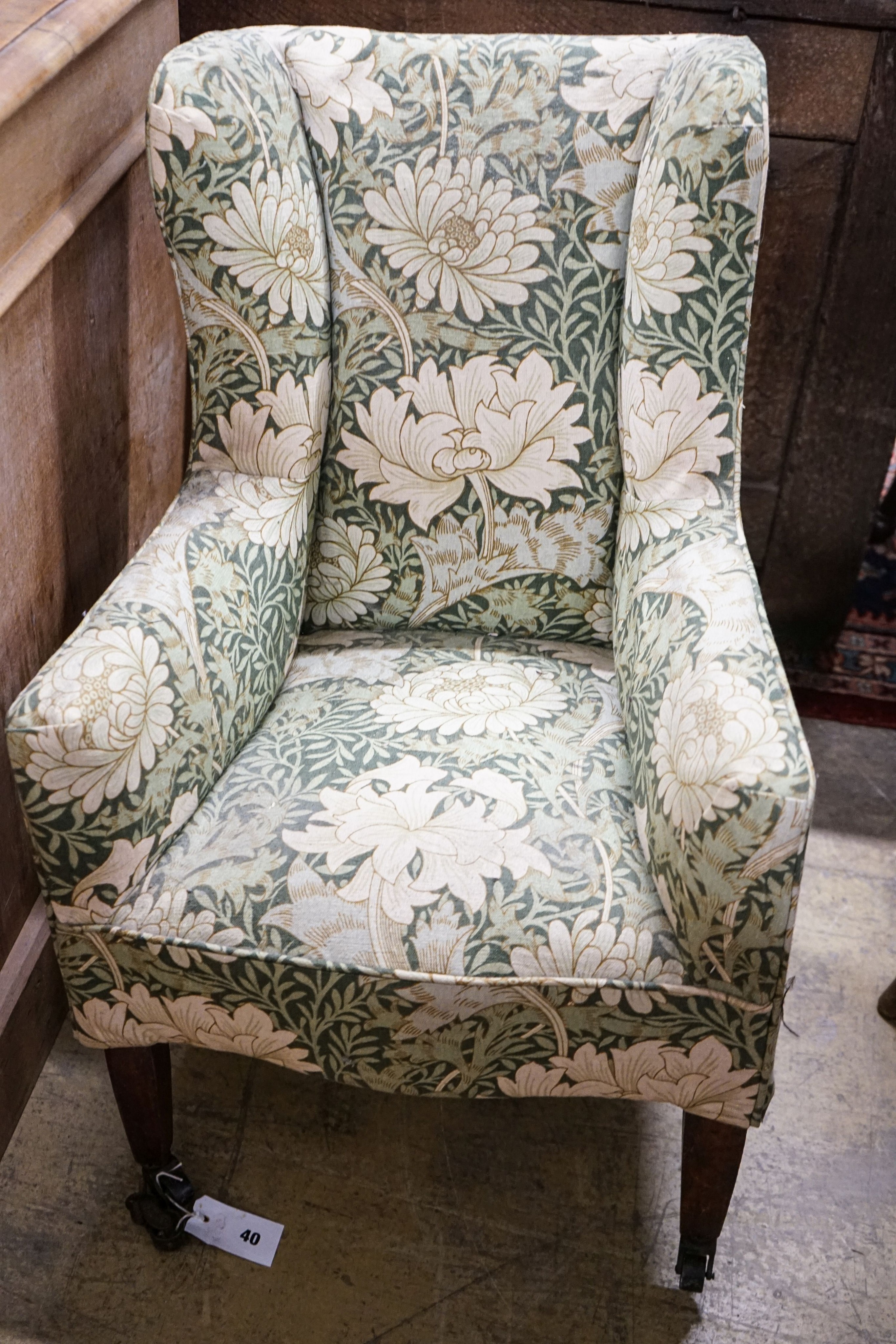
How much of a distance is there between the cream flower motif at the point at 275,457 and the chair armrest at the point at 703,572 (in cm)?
35

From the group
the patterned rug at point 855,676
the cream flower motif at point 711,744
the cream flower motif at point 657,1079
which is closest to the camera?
the cream flower motif at point 711,744

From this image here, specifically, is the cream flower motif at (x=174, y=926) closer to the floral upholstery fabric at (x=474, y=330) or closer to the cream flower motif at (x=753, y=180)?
the floral upholstery fabric at (x=474, y=330)

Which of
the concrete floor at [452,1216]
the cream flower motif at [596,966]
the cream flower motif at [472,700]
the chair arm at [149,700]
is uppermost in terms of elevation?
the chair arm at [149,700]

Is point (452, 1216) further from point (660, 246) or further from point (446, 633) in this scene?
point (660, 246)

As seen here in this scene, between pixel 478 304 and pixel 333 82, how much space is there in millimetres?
277

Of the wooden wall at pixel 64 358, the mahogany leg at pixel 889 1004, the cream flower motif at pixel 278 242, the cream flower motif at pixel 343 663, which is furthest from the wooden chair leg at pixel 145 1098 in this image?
the mahogany leg at pixel 889 1004

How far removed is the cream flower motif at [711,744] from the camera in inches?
36.3

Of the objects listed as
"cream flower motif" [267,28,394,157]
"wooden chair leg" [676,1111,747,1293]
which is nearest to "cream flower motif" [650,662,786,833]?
"wooden chair leg" [676,1111,747,1293]

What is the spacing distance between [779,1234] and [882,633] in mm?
1190

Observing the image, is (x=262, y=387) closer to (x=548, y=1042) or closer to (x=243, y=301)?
(x=243, y=301)

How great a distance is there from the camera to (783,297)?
1.65 m

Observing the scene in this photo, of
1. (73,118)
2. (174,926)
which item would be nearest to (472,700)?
(174,926)

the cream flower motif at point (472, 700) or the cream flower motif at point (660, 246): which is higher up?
the cream flower motif at point (660, 246)

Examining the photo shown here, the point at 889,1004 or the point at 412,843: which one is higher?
the point at 412,843
